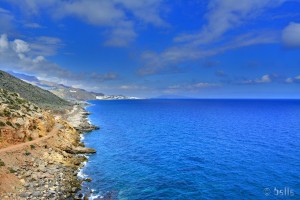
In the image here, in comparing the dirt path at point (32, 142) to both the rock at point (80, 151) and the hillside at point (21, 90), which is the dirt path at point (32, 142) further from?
the hillside at point (21, 90)

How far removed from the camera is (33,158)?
157 ft

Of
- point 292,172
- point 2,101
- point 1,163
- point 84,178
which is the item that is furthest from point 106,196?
point 2,101

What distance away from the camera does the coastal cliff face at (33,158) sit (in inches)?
1449

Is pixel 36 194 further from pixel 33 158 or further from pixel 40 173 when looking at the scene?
pixel 33 158

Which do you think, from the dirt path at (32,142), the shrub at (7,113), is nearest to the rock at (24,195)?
the dirt path at (32,142)

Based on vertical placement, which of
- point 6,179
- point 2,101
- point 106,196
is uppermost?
point 2,101

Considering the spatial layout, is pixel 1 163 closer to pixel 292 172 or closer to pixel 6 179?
pixel 6 179

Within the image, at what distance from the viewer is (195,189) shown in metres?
39.5

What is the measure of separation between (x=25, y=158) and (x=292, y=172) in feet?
160

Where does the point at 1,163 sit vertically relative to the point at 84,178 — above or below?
above

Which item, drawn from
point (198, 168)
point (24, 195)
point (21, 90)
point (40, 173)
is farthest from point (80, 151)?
point (21, 90)

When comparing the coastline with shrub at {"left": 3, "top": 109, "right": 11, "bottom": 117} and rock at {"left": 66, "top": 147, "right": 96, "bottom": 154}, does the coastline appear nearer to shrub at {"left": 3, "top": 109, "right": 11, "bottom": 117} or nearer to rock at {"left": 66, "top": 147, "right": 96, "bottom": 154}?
rock at {"left": 66, "top": 147, "right": 96, "bottom": 154}

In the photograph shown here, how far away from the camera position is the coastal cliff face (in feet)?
121

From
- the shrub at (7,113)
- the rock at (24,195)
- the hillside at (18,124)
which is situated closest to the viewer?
the rock at (24,195)
